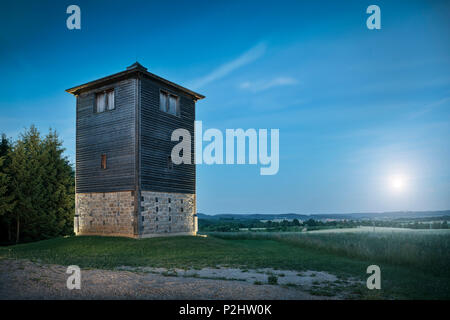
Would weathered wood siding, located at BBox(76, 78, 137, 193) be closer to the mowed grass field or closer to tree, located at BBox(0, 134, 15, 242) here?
the mowed grass field

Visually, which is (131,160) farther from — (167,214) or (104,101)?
(104,101)

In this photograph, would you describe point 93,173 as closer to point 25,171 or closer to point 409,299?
point 25,171

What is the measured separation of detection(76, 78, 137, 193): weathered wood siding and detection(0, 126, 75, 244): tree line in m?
4.86

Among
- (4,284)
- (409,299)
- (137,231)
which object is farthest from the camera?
(137,231)

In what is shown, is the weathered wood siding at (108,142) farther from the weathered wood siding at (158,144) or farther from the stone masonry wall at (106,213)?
the weathered wood siding at (158,144)

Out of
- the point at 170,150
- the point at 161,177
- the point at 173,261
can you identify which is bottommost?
the point at 173,261

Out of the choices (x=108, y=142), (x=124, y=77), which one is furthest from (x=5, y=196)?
(x=124, y=77)

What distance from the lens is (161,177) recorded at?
974 inches

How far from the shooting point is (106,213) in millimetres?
24172

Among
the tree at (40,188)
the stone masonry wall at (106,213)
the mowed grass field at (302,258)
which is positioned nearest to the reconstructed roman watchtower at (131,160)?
the stone masonry wall at (106,213)

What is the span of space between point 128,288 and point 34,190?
929 inches

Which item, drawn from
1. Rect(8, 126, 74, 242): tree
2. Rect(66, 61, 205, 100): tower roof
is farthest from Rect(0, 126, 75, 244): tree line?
Rect(66, 61, 205, 100): tower roof

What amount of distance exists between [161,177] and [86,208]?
6.20m
